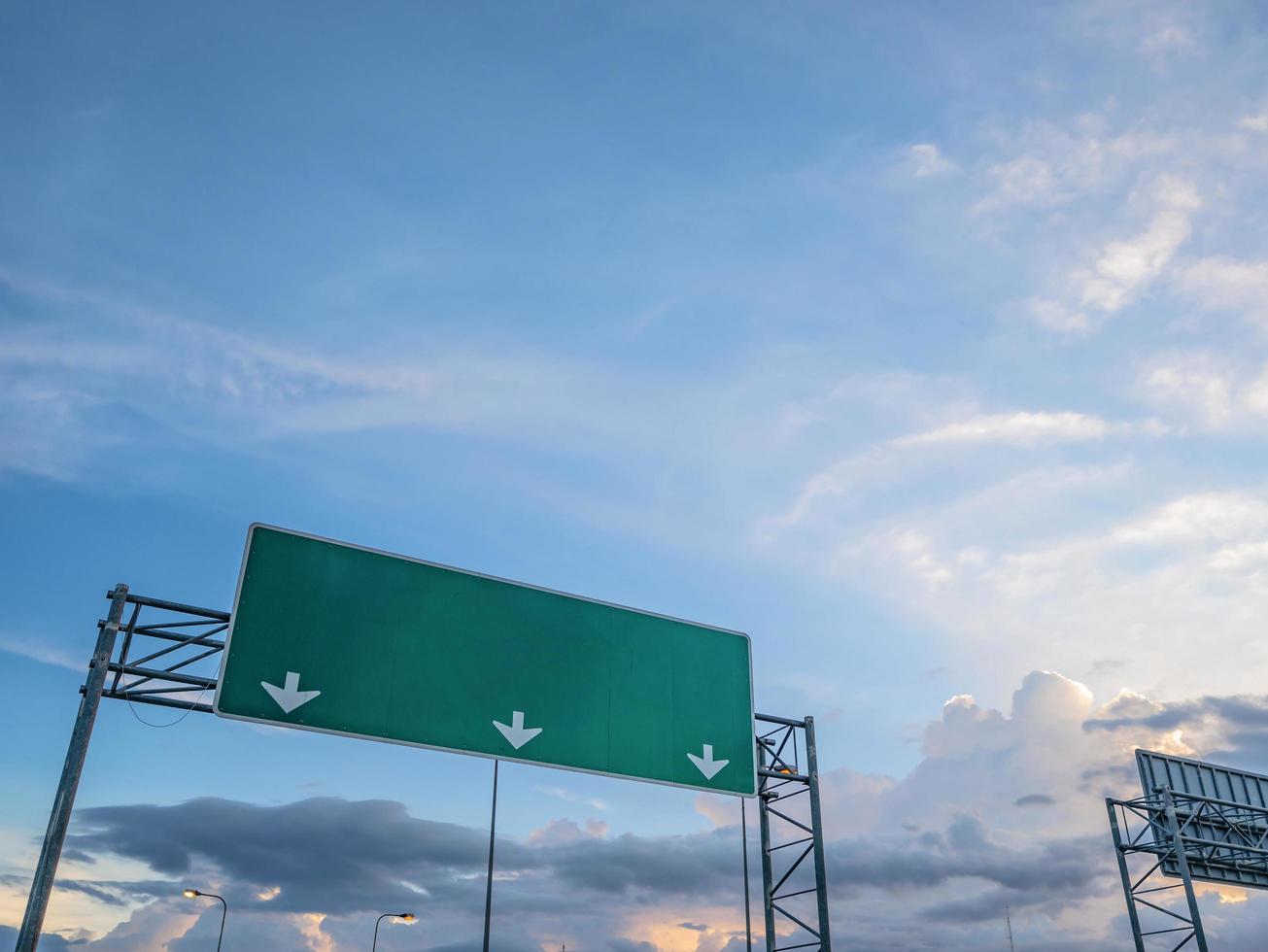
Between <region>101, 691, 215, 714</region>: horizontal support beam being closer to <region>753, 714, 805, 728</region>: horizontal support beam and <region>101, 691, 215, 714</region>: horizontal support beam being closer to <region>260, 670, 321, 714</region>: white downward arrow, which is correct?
<region>260, 670, 321, 714</region>: white downward arrow

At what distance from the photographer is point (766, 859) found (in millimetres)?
20484

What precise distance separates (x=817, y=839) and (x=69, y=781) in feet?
41.9

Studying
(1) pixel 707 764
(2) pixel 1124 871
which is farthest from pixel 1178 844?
(1) pixel 707 764

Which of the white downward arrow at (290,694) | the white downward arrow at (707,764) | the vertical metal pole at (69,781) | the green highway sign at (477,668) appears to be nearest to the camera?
the vertical metal pole at (69,781)

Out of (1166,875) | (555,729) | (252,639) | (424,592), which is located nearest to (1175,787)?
(1166,875)

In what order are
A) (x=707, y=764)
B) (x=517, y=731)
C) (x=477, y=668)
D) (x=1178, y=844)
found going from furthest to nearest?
(x=1178, y=844) → (x=707, y=764) → (x=477, y=668) → (x=517, y=731)

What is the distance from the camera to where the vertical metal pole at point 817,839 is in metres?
18.9

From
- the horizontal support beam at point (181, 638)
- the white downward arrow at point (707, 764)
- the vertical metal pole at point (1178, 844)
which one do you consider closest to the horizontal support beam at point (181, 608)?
the horizontal support beam at point (181, 638)

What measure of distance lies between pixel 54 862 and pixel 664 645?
31.9ft

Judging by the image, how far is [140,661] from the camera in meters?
14.4

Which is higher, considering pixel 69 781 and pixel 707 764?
pixel 707 764

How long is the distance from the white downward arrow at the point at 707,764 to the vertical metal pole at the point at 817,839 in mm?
2585

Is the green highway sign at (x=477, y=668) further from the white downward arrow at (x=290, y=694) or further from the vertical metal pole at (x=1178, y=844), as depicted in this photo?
the vertical metal pole at (x=1178, y=844)

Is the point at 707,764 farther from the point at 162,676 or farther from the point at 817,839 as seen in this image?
the point at 162,676
